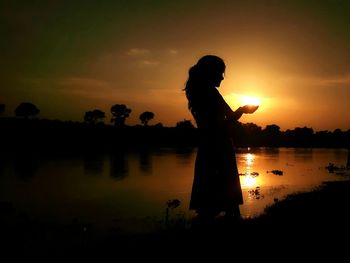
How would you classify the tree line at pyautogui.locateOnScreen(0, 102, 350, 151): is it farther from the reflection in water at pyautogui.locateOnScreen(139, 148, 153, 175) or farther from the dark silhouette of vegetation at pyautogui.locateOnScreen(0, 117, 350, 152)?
the reflection in water at pyautogui.locateOnScreen(139, 148, 153, 175)

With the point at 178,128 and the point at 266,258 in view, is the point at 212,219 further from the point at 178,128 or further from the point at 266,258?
the point at 178,128

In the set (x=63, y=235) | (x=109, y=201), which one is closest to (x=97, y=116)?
(x=109, y=201)

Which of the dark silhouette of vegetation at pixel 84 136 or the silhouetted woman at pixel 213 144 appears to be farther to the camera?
the dark silhouette of vegetation at pixel 84 136

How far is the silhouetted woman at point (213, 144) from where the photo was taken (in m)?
6.28

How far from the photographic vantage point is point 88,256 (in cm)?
787

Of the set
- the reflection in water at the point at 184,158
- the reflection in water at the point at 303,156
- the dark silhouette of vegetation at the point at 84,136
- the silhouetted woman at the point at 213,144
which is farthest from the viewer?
the dark silhouette of vegetation at the point at 84,136

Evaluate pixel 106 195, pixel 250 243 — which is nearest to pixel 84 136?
pixel 106 195

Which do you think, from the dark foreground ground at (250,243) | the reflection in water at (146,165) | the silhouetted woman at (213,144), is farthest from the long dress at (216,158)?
the reflection in water at (146,165)

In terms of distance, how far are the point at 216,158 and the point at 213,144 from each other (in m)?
0.24

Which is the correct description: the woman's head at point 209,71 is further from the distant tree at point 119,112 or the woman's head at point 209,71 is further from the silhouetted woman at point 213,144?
the distant tree at point 119,112

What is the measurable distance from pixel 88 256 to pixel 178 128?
6696 inches

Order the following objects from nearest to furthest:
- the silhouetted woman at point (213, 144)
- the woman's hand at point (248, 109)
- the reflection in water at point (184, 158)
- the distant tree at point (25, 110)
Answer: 1. the woman's hand at point (248, 109)
2. the silhouetted woman at point (213, 144)
3. the reflection in water at point (184, 158)
4. the distant tree at point (25, 110)

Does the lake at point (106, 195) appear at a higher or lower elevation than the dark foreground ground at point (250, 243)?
lower

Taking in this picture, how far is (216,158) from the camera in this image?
20.7 ft
